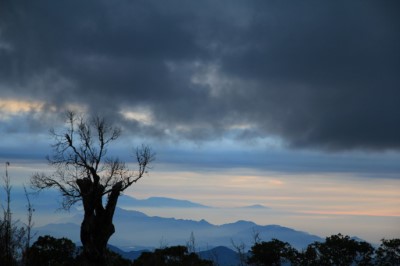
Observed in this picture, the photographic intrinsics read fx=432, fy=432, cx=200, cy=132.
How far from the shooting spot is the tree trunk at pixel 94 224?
22406mm

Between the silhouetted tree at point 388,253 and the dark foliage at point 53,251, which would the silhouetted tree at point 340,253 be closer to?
the silhouetted tree at point 388,253

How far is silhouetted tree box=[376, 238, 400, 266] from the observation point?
33.5 meters

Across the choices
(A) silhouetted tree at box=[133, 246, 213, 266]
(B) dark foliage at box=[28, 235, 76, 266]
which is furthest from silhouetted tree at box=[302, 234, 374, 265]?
(B) dark foliage at box=[28, 235, 76, 266]

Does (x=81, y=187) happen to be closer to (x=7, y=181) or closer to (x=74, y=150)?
(x=74, y=150)

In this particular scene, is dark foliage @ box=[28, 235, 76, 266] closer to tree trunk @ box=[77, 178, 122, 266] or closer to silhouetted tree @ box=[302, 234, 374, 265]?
tree trunk @ box=[77, 178, 122, 266]

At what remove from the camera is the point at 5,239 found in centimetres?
757

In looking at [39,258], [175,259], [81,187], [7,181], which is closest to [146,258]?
[175,259]

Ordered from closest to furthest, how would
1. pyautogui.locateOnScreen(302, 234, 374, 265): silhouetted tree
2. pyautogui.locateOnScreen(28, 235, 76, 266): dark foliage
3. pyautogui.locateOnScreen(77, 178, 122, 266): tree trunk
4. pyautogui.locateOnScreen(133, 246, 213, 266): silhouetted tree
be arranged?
pyautogui.locateOnScreen(77, 178, 122, 266): tree trunk → pyautogui.locateOnScreen(28, 235, 76, 266): dark foliage → pyautogui.locateOnScreen(133, 246, 213, 266): silhouetted tree → pyautogui.locateOnScreen(302, 234, 374, 265): silhouetted tree

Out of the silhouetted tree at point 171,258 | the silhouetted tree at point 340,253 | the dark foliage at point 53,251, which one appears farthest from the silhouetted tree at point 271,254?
the dark foliage at point 53,251

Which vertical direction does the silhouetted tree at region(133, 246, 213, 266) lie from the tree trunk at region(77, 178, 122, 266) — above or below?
below

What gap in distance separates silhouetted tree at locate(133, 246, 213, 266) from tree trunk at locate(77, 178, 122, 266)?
10314 millimetres

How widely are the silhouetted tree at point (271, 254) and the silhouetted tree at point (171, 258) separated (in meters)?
5.50

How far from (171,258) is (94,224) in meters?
13.4

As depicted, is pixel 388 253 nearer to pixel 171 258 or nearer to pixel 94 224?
pixel 171 258
